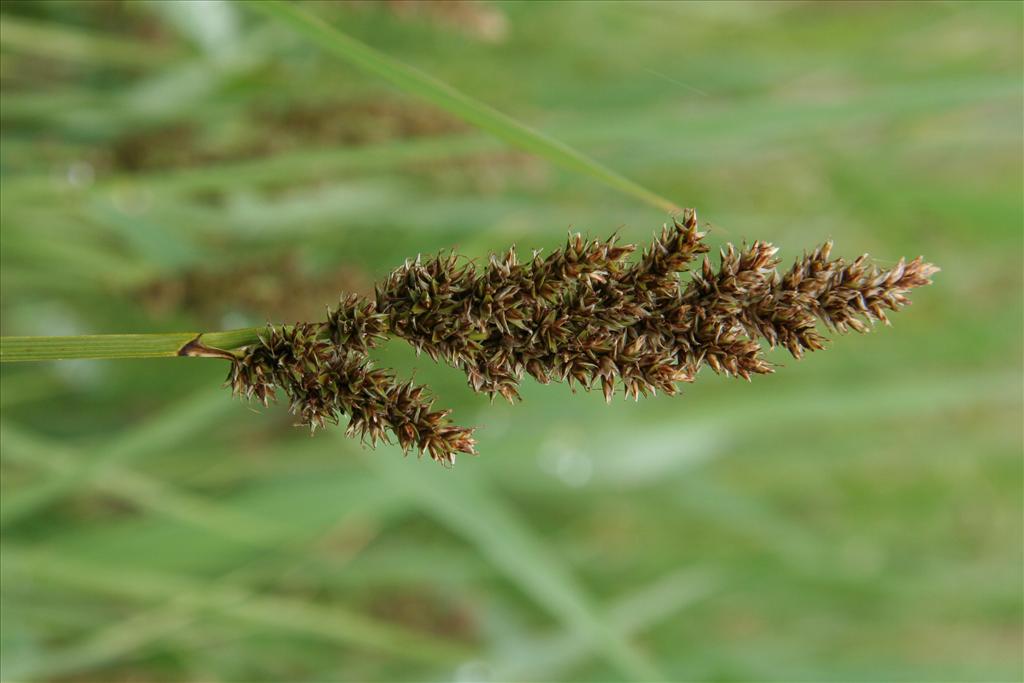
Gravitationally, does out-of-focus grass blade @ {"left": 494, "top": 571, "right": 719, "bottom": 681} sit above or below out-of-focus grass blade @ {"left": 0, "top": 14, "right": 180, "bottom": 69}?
below

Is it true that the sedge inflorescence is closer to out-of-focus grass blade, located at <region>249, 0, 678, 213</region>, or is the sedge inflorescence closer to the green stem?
the green stem

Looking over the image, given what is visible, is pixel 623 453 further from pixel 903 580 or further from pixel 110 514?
pixel 110 514

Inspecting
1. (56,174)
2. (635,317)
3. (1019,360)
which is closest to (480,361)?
(635,317)

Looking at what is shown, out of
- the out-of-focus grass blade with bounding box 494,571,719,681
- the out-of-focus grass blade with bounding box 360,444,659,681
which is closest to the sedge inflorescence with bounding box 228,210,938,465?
the out-of-focus grass blade with bounding box 360,444,659,681

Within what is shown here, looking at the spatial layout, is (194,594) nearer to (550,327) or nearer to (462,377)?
(462,377)

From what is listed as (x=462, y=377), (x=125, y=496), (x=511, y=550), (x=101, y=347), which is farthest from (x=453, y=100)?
(x=462, y=377)

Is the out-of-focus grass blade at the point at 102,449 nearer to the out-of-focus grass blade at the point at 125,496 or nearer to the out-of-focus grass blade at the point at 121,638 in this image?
the out-of-focus grass blade at the point at 125,496
